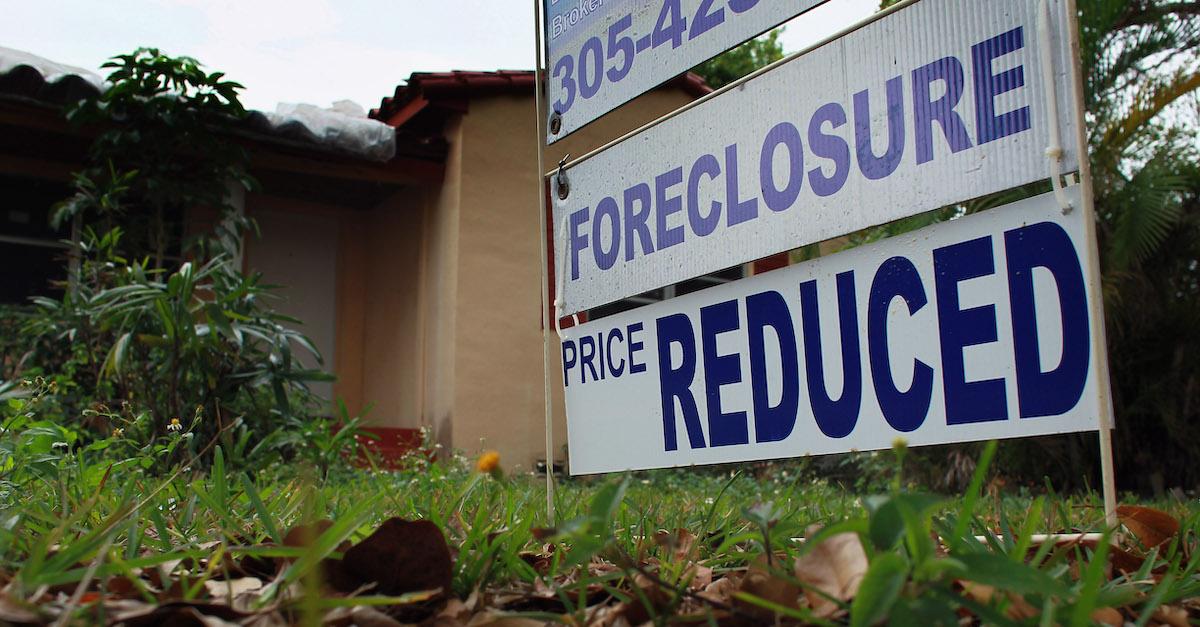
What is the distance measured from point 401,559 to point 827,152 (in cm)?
126

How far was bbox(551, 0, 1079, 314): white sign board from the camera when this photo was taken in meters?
1.69

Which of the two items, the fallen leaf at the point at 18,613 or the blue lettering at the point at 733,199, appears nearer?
the fallen leaf at the point at 18,613

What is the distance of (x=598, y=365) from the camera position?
2395 mm

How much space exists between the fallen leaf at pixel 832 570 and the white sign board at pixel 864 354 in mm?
692

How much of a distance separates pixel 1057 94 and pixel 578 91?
124 centimetres

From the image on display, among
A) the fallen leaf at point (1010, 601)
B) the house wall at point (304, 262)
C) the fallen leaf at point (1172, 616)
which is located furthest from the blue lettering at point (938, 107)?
the house wall at point (304, 262)

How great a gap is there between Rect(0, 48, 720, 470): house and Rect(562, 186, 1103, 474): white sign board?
17.1 feet

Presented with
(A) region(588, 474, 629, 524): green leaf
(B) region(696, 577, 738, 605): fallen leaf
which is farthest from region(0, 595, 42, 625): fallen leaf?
(B) region(696, 577, 738, 605): fallen leaf

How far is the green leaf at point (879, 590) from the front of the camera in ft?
2.57

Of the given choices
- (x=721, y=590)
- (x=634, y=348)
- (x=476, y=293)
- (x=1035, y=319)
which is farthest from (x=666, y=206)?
(x=476, y=293)

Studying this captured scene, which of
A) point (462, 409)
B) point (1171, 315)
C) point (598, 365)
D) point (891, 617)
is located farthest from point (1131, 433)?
point (891, 617)

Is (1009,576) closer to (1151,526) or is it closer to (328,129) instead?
(1151,526)

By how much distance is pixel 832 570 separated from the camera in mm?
1010

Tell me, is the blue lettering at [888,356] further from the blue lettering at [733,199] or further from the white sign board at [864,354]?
the blue lettering at [733,199]
